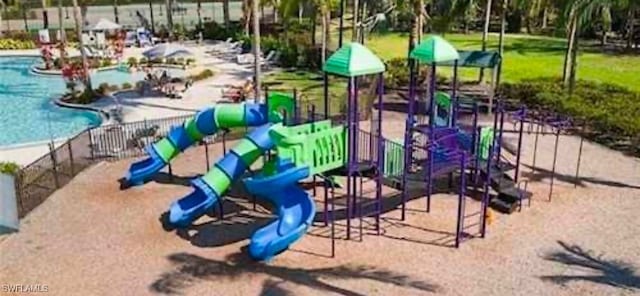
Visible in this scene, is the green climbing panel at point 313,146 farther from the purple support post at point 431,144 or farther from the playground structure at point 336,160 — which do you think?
the purple support post at point 431,144

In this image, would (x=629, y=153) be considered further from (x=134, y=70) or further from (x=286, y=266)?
(x=134, y=70)

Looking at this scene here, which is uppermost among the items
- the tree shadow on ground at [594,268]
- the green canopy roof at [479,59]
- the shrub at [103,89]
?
the green canopy roof at [479,59]

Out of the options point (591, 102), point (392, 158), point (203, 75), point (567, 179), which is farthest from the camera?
point (203, 75)

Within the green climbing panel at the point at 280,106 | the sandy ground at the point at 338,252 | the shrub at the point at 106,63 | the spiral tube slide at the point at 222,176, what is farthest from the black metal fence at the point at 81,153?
the shrub at the point at 106,63

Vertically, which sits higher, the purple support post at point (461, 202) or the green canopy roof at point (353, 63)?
the green canopy roof at point (353, 63)

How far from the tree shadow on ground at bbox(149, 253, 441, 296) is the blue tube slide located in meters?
0.38

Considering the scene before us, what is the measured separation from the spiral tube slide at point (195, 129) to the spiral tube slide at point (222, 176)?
125 centimetres

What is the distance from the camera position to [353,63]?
12.8 meters

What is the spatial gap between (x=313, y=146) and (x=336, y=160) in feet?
2.53

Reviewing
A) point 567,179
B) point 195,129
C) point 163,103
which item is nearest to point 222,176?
point 195,129

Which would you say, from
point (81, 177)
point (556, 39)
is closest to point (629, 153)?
point (81, 177)

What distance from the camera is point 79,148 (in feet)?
62.1

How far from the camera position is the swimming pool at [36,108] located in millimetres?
24469

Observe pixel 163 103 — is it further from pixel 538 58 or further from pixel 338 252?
pixel 538 58
